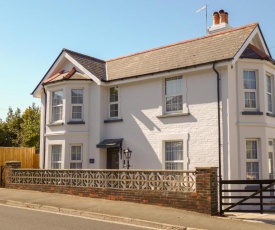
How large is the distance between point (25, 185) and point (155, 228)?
9.54 meters

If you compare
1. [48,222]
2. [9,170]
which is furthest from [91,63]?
[48,222]

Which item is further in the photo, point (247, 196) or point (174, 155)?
point (174, 155)

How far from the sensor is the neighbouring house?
14.8m

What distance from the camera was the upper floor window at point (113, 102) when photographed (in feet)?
61.1

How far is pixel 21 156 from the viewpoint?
72.0 ft

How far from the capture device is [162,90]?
16.7 metres

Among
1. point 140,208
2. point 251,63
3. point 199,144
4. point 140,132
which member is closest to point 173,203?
point 140,208

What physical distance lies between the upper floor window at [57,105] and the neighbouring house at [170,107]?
16 mm

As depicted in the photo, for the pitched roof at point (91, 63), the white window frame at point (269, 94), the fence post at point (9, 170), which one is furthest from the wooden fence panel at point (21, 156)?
the white window frame at point (269, 94)

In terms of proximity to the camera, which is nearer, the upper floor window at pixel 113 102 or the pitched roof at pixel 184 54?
the pitched roof at pixel 184 54

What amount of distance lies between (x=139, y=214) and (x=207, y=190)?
2.28m

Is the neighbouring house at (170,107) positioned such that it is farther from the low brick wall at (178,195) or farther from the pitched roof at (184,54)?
the low brick wall at (178,195)

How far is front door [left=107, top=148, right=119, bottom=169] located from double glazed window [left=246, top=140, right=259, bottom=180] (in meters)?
6.32

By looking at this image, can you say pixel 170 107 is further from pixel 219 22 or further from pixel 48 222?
pixel 48 222
